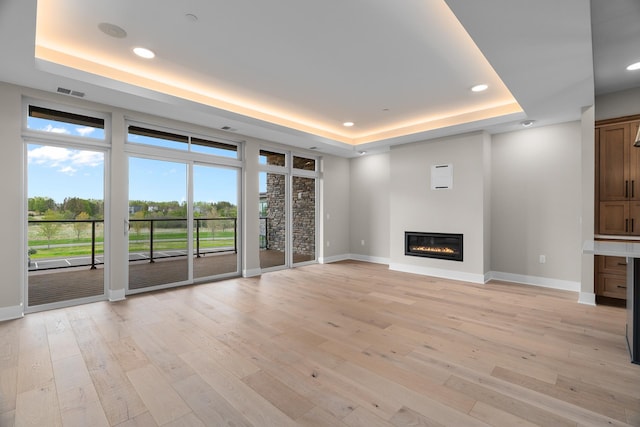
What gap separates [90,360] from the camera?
2480 millimetres

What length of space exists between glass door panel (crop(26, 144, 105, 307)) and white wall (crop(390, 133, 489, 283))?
16.6 feet

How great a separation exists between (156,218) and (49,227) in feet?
4.11

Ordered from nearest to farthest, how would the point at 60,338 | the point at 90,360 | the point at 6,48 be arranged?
1. the point at 90,360
2. the point at 6,48
3. the point at 60,338

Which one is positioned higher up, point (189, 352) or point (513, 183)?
point (513, 183)

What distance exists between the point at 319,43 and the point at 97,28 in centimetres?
208

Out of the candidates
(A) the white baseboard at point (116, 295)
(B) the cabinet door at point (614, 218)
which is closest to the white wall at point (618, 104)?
(B) the cabinet door at point (614, 218)

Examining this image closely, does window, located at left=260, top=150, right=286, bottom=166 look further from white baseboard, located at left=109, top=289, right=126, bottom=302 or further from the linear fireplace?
white baseboard, located at left=109, top=289, right=126, bottom=302

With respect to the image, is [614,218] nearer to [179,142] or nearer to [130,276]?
[179,142]

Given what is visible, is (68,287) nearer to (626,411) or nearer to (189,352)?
(189,352)

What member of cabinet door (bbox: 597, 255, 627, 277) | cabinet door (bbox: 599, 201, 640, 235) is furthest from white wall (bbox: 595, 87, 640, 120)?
cabinet door (bbox: 597, 255, 627, 277)

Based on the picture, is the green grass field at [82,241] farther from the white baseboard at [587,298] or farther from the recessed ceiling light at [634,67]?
the recessed ceiling light at [634,67]

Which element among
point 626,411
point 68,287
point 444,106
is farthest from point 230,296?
point 444,106

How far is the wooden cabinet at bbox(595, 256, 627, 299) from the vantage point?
3.84m

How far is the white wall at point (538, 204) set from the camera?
4.68 meters
